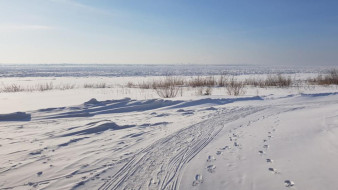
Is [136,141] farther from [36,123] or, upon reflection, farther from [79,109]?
[79,109]

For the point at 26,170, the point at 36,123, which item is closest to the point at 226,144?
the point at 26,170

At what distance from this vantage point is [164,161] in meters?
4.38

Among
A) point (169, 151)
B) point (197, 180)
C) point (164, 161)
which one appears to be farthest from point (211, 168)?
point (169, 151)

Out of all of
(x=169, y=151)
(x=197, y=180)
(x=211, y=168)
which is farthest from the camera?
(x=169, y=151)

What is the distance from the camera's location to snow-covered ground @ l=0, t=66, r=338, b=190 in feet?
11.9

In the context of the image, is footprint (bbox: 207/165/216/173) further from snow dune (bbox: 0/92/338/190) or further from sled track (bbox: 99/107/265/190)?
sled track (bbox: 99/107/265/190)

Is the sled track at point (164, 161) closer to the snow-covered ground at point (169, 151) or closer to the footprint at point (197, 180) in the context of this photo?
the snow-covered ground at point (169, 151)

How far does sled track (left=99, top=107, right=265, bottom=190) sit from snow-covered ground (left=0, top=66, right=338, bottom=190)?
14 millimetres

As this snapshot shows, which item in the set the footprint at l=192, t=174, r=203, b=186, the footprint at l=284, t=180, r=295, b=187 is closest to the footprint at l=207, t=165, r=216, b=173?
the footprint at l=192, t=174, r=203, b=186

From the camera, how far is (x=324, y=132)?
5.91 m

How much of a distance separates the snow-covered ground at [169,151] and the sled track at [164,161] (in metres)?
0.01

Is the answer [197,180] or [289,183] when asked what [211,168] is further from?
[289,183]

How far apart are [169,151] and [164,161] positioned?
0.52 meters

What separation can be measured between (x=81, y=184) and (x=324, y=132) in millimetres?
5508
